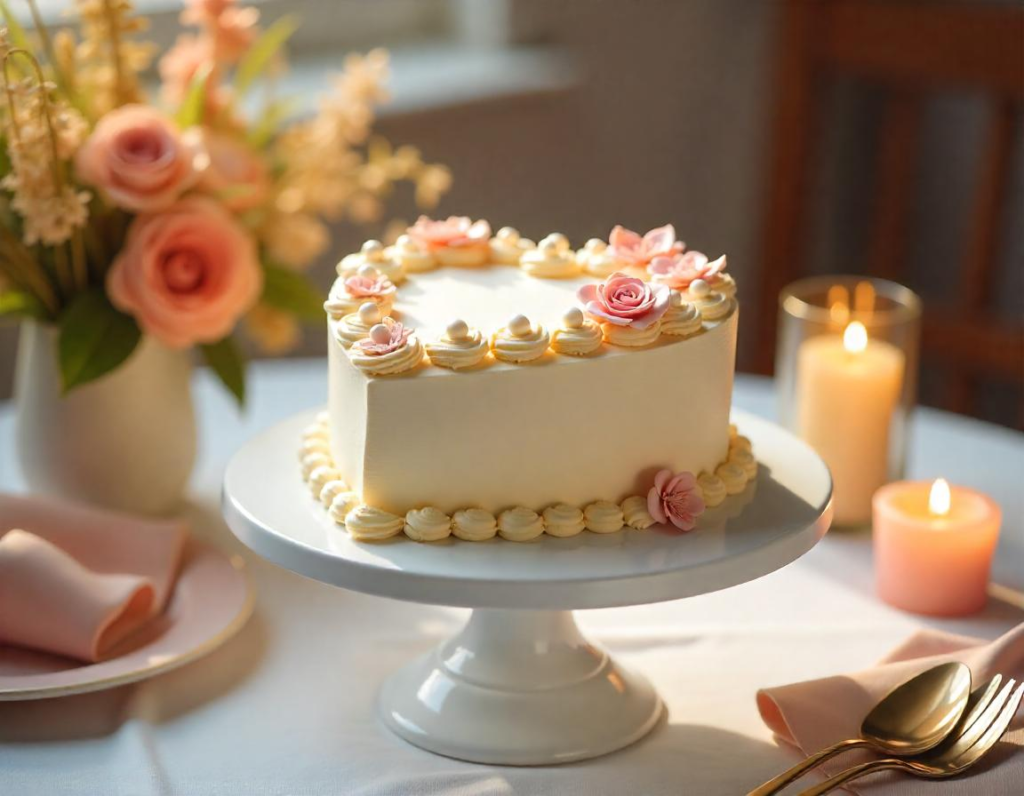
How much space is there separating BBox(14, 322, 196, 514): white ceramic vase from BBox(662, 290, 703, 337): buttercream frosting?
0.62 meters

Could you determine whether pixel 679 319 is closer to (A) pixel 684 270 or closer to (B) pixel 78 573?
(A) pixel 684 270

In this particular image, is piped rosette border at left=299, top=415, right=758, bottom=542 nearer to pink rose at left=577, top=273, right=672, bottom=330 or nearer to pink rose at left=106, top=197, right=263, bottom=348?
pink rose at left=577, top=273, right=672, bottom=330

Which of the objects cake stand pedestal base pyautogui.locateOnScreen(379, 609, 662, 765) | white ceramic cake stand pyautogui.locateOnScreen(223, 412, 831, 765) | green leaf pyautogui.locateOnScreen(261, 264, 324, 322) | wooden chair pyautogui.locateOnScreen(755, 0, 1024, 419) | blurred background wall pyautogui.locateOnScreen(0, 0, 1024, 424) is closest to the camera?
white ceramic cake stand pyautogui.locateOnScreen(223, 412, 831, 765)

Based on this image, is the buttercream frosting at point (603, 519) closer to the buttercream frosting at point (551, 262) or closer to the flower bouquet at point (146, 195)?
the buttercream frosting at point (551, 262)

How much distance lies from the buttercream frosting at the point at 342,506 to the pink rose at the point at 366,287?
17 centimetres

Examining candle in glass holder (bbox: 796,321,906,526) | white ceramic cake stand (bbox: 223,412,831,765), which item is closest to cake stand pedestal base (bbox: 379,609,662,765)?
white ceramic cake stand (bbox: 223,412,831,765)

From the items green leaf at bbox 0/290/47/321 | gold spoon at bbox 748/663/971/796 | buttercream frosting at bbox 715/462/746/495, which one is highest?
green leaf at bbox 0/290/47/321

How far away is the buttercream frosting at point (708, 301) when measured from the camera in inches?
42.1

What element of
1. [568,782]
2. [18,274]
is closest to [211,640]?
[568,782]

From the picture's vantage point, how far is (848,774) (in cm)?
93

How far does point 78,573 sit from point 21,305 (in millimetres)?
331

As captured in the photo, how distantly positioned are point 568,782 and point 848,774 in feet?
0.67

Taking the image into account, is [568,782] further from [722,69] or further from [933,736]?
[722,69]

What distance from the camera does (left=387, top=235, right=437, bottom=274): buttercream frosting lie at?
119 centimetres
